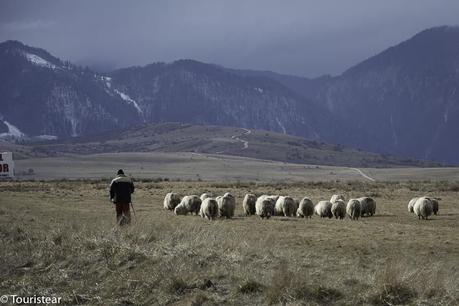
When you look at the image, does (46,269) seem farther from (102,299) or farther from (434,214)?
(434,214)

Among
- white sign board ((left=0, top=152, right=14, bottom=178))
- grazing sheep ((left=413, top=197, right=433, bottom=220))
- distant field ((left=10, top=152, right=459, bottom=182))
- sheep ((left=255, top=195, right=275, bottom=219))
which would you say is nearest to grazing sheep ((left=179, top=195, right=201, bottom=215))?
sheep ((left=255, top=195, right=275, bottom=219))

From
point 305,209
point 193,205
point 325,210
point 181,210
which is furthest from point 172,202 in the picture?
point 325,210

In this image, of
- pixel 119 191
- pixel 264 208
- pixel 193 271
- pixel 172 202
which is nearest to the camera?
pixel 193 271

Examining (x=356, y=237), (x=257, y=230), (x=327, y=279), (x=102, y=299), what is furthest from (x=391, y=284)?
(x=257, y=230)

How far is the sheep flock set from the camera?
28.3 m

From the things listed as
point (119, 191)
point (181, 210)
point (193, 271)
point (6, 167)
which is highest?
→ point (6, 167)

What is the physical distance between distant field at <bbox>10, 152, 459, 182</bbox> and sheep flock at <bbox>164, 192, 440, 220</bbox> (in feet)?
227

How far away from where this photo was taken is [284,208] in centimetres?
3002

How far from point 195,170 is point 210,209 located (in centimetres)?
9551

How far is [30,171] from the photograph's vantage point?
114750 millimetres

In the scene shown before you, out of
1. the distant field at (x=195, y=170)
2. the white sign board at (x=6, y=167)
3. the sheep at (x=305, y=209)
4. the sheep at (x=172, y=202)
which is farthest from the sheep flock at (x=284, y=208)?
the distant field at (x=195, y=170)

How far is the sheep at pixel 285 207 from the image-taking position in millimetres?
30000

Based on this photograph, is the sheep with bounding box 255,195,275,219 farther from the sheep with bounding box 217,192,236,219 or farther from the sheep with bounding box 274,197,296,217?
the sheep with bounding box 217,192,236,219

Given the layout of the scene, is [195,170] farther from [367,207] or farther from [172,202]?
[367,207]
